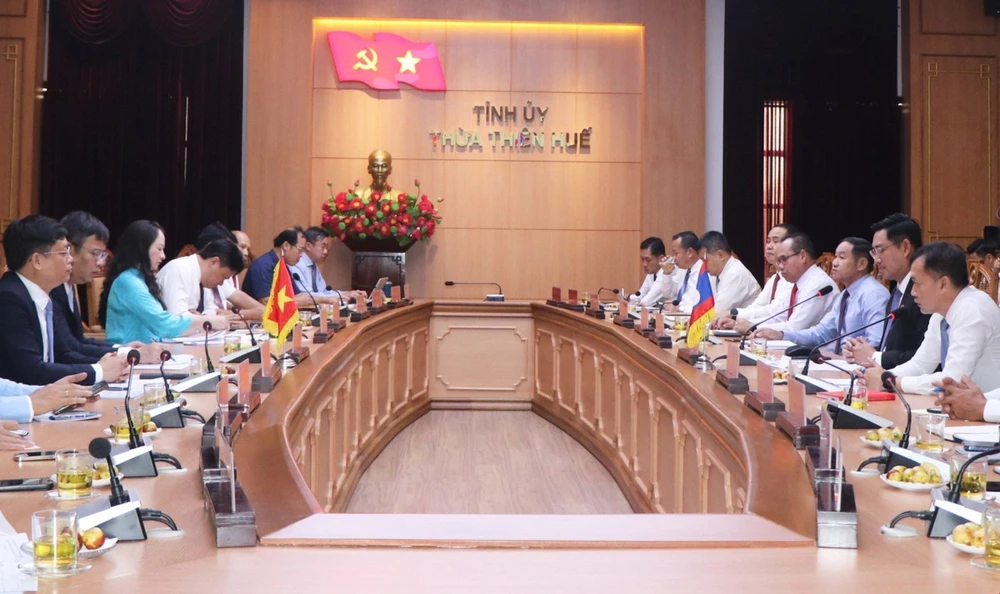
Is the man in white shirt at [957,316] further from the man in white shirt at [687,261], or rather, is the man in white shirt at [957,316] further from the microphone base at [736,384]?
the man in white shirt at [687,261]

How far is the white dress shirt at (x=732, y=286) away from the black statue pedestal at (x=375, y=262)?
2651 mm

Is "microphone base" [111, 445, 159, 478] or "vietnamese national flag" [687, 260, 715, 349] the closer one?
"microphone base" [111, 445, 159, 478]

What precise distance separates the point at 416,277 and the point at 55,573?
24.7 ft

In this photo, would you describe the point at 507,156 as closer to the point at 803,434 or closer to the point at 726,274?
the point at 726,274

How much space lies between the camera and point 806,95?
9227mm

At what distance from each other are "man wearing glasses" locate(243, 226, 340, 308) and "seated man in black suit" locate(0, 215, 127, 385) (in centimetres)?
339

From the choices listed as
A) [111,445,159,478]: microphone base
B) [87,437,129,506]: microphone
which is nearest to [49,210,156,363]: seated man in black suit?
[111,445,159,478]: microphone base

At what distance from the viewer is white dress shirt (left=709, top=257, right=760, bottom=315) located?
6766 mm

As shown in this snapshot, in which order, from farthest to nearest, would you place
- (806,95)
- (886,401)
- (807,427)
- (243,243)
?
(806,95) < (243,243) < (886,401) < (807,427)

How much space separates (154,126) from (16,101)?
1.07 meters

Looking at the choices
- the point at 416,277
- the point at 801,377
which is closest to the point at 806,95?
the point at 416,277

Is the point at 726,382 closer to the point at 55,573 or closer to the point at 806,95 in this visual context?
the point at 55,573

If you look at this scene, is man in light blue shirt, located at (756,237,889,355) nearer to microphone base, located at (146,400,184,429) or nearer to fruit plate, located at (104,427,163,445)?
microphone base, located at (146,400,184,429)

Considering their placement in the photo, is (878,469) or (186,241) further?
(186,241)
